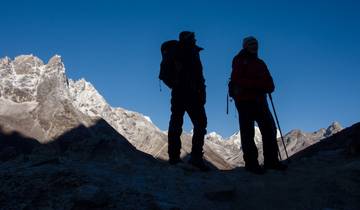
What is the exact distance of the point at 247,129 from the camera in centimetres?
1085

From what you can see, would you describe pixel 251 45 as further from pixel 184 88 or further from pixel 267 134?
pixel 267 134

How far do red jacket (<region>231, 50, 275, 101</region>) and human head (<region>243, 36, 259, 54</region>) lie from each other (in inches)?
3.7

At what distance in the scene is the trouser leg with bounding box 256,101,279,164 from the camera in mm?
10875

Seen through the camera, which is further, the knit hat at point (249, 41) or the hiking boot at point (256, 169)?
the knit hat at point (249, 41)

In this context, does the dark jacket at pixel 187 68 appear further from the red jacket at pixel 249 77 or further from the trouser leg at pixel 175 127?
the red jacket at pixel 249 77

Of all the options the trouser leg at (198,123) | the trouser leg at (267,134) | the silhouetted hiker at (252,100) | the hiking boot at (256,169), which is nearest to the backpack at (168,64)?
the trouser leg at (198,123)

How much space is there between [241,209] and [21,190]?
11.0ft

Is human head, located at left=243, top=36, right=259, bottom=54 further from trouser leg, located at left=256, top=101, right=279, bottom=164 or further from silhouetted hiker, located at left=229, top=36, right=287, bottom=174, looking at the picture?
trouser leg, located at left=256, top=101, right=279, bottom=164

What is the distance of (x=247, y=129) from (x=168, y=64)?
2.15m

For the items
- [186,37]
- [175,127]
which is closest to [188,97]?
[175,127]

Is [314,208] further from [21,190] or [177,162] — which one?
[21,190]

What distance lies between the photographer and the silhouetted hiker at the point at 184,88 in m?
10.9

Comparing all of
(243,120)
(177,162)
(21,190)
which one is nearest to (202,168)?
(177,162)

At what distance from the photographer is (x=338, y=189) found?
894cm
